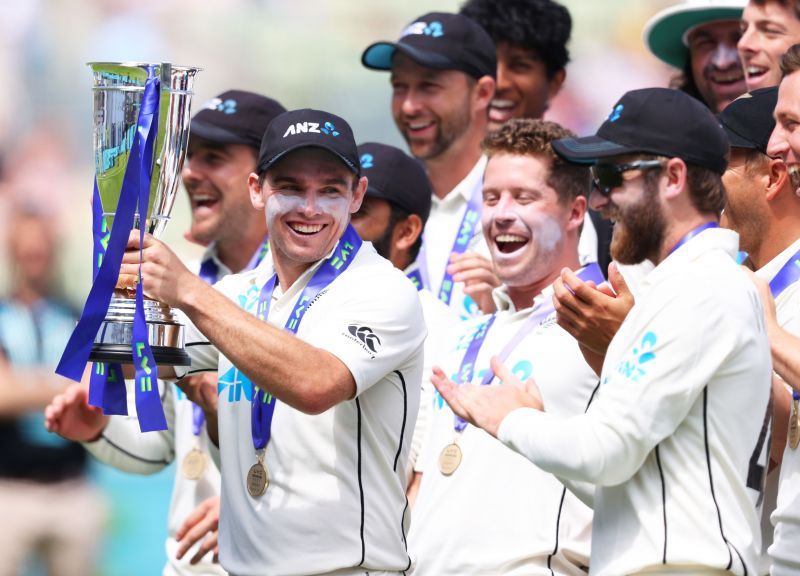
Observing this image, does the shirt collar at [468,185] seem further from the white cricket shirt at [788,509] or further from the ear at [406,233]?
the white cricket shirt at [788,509]

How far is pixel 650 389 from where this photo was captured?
3.61 m

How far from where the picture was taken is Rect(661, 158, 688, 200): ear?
Result: 389 centimetres

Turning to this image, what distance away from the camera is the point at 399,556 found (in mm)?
4344

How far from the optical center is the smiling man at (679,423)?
3619 millimetres

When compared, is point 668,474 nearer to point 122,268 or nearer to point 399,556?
point 399,556

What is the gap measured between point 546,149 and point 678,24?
1363 millimetres

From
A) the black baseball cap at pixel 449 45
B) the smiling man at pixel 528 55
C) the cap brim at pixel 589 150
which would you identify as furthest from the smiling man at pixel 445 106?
the cap brim at pixel 589 150

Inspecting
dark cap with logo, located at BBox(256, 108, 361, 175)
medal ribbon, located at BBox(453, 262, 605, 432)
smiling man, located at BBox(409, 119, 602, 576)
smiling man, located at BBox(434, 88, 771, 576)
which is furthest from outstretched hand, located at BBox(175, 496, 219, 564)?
smiling man, located at BBox(434, 88, 771, 576)

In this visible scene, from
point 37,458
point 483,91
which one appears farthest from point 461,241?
point 37,458

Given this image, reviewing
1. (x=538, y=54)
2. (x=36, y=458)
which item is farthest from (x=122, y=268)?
(x=36, y=458)

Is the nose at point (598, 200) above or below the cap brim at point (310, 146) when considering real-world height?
below

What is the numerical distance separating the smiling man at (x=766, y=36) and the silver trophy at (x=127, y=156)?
2.18 m

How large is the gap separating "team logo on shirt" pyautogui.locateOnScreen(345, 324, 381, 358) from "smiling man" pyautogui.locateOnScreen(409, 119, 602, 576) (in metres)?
0.45

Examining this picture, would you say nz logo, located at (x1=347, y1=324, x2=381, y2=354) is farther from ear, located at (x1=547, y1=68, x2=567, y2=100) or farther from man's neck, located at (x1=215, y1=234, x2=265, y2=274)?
ear, located at (x1=547, y1=68, x2=567, y2=100)
